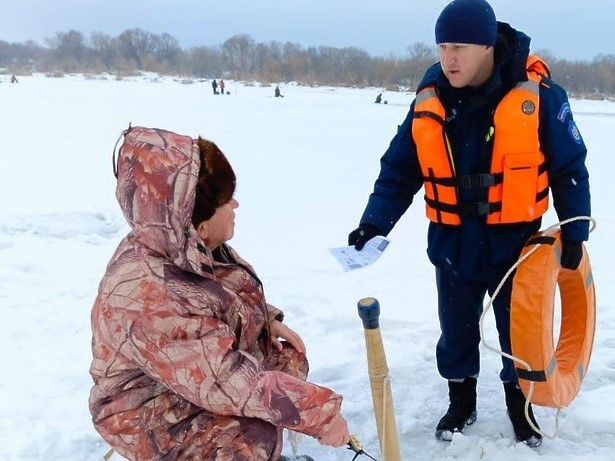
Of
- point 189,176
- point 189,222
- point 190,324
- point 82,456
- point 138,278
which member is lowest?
point 82,456

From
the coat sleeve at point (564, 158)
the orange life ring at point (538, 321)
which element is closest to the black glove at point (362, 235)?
the orange life ring at point (538, 321)

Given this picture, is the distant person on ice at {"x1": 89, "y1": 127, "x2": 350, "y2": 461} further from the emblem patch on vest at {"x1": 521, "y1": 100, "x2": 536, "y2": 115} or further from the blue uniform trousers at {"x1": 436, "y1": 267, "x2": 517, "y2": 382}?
the emblem patch on vest at {"x1": 521, "y1": 100, "x2": 536, "y2": 115}

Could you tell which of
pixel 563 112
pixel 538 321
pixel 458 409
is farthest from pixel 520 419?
pixel 563 112

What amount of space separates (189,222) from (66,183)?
6.59m

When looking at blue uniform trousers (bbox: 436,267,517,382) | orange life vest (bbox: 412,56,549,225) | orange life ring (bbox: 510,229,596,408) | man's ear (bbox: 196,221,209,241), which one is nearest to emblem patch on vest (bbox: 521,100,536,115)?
orange life vest (bbox: 412,56,549,225)

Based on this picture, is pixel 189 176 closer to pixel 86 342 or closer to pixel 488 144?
pixel 488 144

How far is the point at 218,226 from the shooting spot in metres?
1.78

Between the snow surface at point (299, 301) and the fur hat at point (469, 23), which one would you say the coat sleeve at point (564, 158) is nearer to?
the fur hat at point (469, 23)

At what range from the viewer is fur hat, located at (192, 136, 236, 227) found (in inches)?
66.0

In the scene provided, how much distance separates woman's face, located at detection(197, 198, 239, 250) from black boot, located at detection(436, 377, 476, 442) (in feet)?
4.53

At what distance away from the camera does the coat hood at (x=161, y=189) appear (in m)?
1.57

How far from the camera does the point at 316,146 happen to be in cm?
1188

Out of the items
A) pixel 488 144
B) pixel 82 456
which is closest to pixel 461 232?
pixel 488 144

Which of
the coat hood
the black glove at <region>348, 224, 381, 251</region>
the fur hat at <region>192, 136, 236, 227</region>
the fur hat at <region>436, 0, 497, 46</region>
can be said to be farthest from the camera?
the black glove at <region>348, 224, 381, 251</region>
